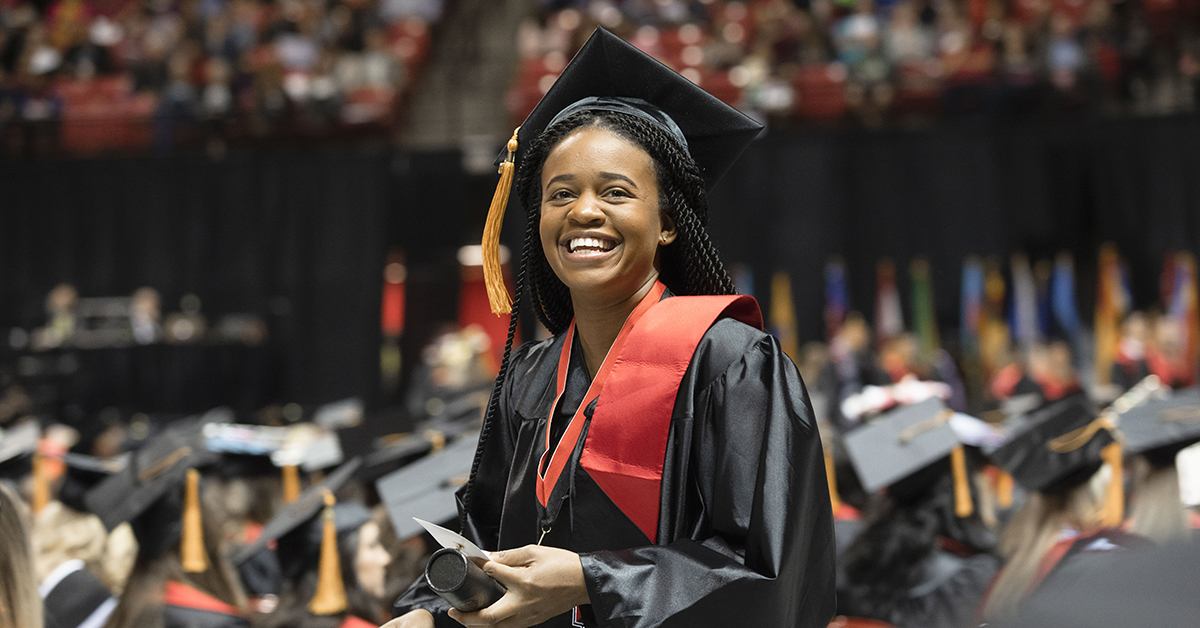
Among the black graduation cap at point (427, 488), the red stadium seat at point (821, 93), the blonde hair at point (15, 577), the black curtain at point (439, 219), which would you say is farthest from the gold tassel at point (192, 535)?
the red stadium seat at point (821, 93)

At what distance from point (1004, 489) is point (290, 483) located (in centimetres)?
345

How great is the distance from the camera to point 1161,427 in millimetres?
3078

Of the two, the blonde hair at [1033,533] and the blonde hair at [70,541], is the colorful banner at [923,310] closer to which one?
the blonde hair at [1033,533]

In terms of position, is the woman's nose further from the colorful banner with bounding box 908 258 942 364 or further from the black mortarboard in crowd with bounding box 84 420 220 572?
the colorful banner with bounding box 908 258 942 364

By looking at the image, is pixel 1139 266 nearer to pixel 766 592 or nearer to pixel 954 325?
pixel 954 325

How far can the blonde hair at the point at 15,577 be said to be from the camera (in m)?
1.89

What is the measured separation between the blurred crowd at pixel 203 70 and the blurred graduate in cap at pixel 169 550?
7.88 metres

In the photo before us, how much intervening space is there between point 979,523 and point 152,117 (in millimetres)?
9868

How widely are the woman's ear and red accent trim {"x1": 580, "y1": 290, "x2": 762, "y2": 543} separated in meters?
0.15

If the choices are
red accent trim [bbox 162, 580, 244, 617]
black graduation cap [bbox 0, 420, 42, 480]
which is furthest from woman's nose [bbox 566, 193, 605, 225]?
black graduation cap [bbox 0, 420, 42, 480]

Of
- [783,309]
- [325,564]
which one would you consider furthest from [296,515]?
[783,309]

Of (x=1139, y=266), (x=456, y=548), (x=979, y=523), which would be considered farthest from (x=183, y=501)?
(x=1139, y=266)

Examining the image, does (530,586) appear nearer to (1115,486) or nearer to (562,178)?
(562,178)

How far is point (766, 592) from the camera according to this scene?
1124 millimetres
